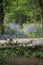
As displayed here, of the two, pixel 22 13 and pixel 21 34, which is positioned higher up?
pixel 22 13

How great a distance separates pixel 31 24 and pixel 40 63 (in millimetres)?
20249

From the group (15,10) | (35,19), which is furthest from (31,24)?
(15,10)

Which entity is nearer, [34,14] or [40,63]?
[40,63]

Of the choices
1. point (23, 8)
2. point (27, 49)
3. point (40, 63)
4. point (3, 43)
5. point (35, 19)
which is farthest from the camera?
point (35, 19)

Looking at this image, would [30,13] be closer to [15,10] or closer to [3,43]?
[15,10]

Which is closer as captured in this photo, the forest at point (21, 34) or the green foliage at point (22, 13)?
the forest at point (21, 34)

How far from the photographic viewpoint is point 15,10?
28.0m

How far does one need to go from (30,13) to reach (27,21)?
198cm

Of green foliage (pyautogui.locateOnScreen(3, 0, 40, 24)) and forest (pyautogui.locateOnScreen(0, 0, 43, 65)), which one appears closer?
forest (pyautogui.locateOnScreen(0, 0, 43, 65))

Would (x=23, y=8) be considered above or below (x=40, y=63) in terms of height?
above

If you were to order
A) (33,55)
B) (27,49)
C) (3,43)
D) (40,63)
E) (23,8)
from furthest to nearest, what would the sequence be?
(23,8) → (3,43) → (27,49) → (33,55) → (40,63)

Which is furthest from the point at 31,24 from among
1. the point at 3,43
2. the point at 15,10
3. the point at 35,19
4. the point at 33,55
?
the point at 33,55

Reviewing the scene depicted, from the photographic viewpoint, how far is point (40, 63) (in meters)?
8.85

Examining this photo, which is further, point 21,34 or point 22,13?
point 22,13
